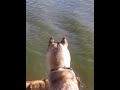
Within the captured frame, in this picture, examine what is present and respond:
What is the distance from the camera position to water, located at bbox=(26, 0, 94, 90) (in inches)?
207

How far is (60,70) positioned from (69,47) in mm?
2880

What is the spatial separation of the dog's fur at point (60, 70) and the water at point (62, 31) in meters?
2.17

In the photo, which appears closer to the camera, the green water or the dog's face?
the dog's face

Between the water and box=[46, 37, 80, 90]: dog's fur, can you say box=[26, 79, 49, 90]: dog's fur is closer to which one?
box=[46, 37, 80, 90]: dog's fur

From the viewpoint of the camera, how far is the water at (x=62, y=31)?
5.27 metres

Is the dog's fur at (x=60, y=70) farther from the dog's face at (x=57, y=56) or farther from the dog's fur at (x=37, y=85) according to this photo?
the dog's fur at (x=37, y=85)

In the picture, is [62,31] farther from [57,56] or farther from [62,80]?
[62,80]

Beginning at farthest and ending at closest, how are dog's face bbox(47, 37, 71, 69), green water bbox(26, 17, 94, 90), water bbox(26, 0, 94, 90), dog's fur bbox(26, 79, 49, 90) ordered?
water bbox(26, 0, 94, 90), green water bbox(26, 17, 94, 90), dog's fur bbox(26, 79, 49, 90), dog's face bbox(47, 37, 71, 69)

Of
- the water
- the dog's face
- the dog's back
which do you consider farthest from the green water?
the dog's back

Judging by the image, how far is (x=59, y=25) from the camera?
600 cm

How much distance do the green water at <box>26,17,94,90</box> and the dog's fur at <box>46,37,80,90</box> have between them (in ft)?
6.73

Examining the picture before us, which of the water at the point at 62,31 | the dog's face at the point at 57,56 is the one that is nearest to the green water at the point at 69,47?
the water at the point at 62,31
